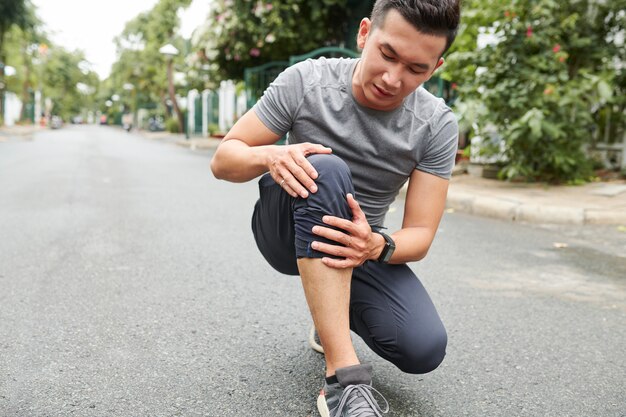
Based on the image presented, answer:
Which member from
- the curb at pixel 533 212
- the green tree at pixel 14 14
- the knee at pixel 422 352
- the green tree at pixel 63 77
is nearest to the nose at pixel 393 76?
the knee at pixel 422 352

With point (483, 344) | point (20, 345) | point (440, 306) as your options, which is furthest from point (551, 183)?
point (20, 345)

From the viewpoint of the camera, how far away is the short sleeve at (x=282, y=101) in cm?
191

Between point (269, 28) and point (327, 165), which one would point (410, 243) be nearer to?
point (327, 165)

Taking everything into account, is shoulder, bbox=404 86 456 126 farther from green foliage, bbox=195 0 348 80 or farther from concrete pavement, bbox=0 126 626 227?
green foliage, bbox=195 0 348 80

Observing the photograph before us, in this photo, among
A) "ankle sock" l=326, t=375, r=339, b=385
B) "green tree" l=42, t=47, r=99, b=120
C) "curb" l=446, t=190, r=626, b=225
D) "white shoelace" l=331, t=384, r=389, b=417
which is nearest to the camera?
"white shoelace" l=331, t=384, r=389, b=417

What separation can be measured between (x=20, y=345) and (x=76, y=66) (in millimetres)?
65156

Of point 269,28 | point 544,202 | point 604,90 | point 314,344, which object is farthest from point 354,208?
point 269,28

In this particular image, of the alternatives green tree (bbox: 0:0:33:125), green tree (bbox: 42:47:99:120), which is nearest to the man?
green tree (bbox: 0:0:33:125)

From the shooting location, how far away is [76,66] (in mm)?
61562

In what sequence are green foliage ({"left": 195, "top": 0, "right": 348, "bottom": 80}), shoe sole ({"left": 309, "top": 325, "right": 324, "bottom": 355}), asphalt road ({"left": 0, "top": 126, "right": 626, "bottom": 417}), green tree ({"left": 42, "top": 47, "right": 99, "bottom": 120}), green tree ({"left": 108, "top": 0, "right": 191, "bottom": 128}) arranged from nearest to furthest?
1. asphalt road ({"left": 0, "top": 126, "right": 626, "bottom": 417})
2. shoe sole ({"left": 309, "top": 325, "right": 324, "bottom": 355})
3. green foliage ({"left": 195, "top": 0, "right": 348, "bottom": 80})
4. green tree ({"left": 108, "top": 0, "right": 191, "bottom": 128})
5. green tree ({"left": 42, "top": 47, "right": 99, "bottom": 120})

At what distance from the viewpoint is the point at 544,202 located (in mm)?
5781

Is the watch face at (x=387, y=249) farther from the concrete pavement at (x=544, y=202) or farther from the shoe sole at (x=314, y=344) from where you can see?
the concrete pavement at (x=544, y=202)

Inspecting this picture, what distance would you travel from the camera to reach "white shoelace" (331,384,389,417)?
1625 millimetres

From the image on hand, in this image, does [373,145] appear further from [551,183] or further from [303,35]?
[303,35]
